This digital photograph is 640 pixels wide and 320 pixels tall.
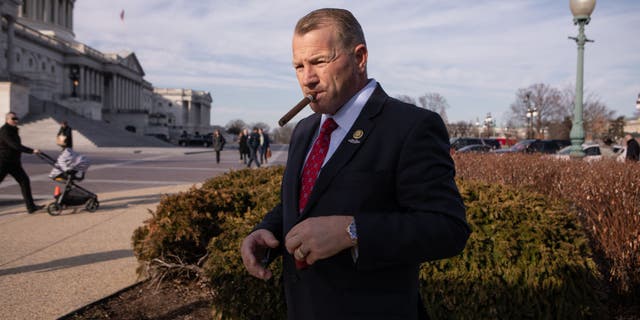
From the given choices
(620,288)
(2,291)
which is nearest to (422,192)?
(620,288)

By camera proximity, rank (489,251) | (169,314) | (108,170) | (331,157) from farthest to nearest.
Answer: (108,170), (169,314), (489,251), (331,157)

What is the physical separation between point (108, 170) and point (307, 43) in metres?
20.1

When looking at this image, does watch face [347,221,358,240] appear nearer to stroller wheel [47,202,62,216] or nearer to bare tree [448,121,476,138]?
stroller wheel [47,202,62,216]

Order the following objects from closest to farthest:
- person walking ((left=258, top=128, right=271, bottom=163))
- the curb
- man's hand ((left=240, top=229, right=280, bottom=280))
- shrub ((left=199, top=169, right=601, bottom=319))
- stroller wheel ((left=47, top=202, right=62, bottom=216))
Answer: man's hand ((left=240, top=229, right=280, bottom=280))
shrub ((left=199, top=169, right=601, bottom=319))
the curb
stroller wheel ((left=47, top=202, right=62, bottom=216))
person walking ((left=258, top=128, right=271, bottom=163))

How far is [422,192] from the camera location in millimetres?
1541

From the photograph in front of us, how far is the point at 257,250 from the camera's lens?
186cm

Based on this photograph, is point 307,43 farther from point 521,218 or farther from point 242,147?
point 242,147

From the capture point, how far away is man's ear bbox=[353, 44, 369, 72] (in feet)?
5.63

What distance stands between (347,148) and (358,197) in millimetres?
175

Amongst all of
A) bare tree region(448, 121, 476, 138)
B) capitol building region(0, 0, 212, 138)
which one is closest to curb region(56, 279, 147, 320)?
capitol building region(0, 0, 212, 138)

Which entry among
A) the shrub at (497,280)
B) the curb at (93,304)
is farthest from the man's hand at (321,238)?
the curb at (93,304)

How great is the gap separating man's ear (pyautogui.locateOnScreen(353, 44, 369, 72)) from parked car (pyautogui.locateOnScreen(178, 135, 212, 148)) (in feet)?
199

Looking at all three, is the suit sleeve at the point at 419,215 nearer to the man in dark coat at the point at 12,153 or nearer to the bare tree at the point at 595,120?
the man in dark coat at the point at 12,153

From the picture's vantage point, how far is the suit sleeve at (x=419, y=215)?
1469mm
